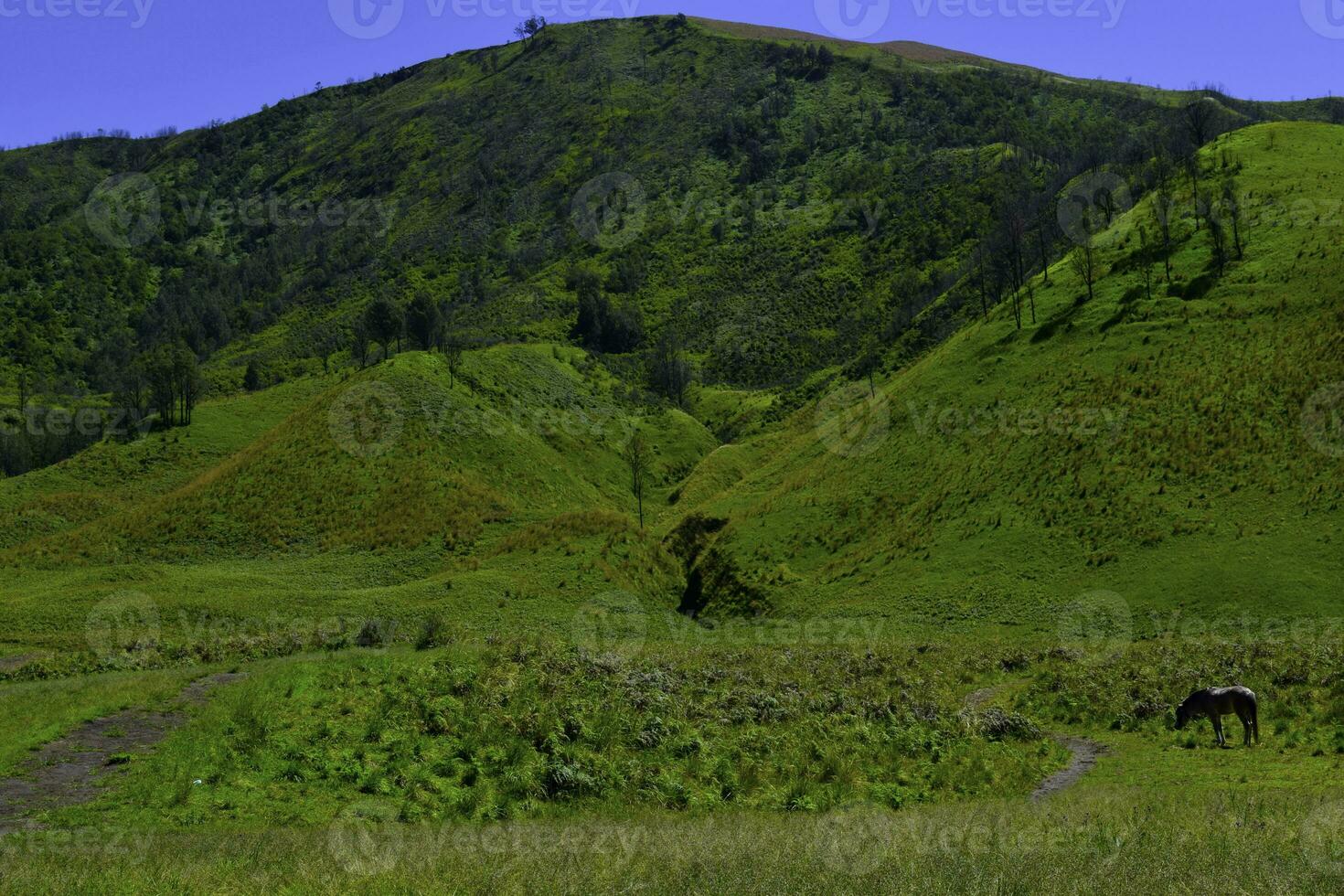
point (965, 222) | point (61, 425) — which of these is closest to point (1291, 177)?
point (965, 222)

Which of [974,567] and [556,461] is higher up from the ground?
[556,461]

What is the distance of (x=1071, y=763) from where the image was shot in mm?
25625

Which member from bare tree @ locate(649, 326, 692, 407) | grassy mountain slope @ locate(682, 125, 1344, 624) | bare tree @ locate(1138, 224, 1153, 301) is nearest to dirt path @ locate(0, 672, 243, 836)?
grassy mountain slope @ locate(682, 125, 1344, 624)

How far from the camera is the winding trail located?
74.3ft

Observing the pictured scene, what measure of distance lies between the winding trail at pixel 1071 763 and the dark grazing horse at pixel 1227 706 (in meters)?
2.94

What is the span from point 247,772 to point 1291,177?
107720 millimetres

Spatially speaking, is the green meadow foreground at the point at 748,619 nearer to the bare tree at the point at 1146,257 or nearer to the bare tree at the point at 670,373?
the bare tree at the point at 1146,257

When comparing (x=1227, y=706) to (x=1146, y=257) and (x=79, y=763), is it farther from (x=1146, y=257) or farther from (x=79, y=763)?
(x=1146, y=257)

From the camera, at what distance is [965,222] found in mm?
168500

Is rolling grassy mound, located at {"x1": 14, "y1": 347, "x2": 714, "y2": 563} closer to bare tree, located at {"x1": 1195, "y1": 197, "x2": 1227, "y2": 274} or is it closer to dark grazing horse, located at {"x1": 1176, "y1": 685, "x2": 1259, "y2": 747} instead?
dark grazing horse, located at {"x1": 1176, "y1": 685, "x2": 1259, "y2": 747}

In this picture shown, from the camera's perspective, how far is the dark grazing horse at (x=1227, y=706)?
81.3 feet

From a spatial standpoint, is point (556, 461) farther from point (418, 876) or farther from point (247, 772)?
point (418, 876)

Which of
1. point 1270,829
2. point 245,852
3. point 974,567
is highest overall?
point 245,852

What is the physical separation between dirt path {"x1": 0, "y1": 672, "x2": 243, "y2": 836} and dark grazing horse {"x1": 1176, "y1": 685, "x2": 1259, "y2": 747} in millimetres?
26478
